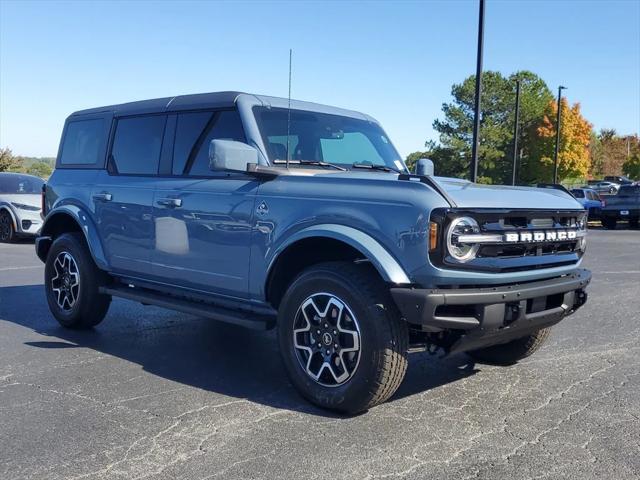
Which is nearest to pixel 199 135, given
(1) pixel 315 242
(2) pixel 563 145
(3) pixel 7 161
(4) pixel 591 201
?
(1) pixel 315 242

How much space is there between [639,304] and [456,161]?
170 ft

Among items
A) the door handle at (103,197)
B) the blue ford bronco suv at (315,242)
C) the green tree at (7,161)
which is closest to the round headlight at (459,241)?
the blue ford bronco suv at (315,242)

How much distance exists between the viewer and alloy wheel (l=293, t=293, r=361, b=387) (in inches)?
158

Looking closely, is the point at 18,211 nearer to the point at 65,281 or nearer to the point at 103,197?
the point at 65,281

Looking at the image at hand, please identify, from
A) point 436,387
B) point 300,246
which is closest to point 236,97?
point 300,246

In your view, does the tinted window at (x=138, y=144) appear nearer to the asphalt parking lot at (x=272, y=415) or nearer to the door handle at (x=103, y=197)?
the door handle at (x=103, y=197)

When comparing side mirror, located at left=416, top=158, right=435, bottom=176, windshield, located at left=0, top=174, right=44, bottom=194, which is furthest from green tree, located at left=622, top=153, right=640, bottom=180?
side mirror, located at left=416, top=158, right=435, bottom=176

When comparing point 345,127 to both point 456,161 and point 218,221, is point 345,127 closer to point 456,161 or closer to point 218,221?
point 218,221

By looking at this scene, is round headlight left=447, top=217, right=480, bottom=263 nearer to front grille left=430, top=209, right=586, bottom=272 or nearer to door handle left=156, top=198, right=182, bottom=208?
front grille left=430, top=209, right=586, bottom=272

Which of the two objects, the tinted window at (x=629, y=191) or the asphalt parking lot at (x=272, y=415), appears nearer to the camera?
the asphalt parking lot at (x=272, y=415)

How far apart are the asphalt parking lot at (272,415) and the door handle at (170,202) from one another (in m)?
1.25

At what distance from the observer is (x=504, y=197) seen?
4.10 m

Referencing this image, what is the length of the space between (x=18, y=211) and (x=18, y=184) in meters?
1.00

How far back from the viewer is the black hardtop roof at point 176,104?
5.16 metres
